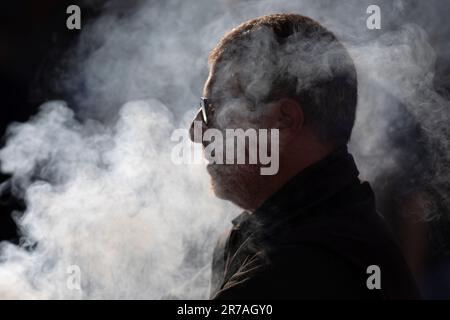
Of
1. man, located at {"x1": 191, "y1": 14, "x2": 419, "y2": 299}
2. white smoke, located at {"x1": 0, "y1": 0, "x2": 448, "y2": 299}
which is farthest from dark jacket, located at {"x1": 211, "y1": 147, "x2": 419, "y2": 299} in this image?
white smoke, located at {"x1": 0, "y1": 0, "x2": 448, "y2": 299}

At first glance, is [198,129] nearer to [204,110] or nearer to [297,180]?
[204,110]

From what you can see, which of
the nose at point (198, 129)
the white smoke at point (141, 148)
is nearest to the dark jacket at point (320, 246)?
the nose at point (198, 129)

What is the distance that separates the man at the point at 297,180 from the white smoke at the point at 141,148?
928 millimetres

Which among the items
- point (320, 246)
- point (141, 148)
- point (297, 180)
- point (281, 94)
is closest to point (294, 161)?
point (297, 180)

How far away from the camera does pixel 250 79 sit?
6.31 feet

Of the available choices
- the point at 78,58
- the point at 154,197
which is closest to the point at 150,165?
the point at 154,197

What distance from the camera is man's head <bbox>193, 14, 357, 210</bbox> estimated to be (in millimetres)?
1847

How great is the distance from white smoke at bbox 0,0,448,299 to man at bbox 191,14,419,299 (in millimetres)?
928

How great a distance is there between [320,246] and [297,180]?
0.28m

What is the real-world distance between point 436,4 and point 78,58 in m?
2.35

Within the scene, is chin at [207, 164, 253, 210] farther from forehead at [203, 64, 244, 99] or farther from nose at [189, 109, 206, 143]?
forehead at [203, 64, 244, 99]

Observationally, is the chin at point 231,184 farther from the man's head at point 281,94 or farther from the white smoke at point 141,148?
the white smoke at point 141,148

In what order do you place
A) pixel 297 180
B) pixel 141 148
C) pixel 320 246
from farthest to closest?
pixel 141 148 < pixel 297 180 < pixel 320 246

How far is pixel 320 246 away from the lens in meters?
1.60
